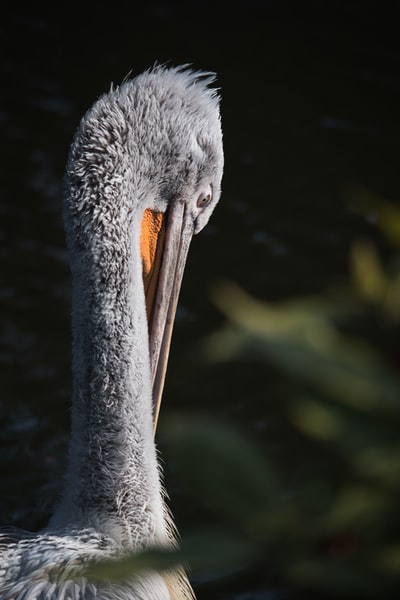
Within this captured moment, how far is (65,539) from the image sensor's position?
2.80 m

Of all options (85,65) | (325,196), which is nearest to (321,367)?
(325,196)

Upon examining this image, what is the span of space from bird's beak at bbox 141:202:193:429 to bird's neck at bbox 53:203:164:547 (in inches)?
13.2

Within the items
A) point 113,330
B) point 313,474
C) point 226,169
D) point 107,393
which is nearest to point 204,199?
point 113,330

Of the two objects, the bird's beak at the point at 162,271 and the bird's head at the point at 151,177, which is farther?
the bird's beak at the point at 162,271

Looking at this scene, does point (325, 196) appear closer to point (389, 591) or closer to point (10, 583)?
point (10, 583)

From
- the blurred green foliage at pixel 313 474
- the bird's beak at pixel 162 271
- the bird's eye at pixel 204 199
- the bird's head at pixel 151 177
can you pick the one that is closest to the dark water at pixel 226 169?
the bird's beak at pixel 162 271

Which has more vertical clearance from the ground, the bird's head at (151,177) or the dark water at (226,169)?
the dark water at (226,169)

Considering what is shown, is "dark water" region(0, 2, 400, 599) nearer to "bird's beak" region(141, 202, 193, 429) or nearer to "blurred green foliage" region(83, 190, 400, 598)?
"bird's beak" region(141, 202, 193, 429)

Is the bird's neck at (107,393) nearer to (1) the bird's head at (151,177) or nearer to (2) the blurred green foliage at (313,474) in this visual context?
(1) the bird's head at (151,177)

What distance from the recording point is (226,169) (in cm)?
659

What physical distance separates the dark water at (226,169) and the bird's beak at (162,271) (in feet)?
1.78

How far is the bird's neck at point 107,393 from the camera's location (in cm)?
295

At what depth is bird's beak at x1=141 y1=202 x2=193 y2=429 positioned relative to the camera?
3.33 metres

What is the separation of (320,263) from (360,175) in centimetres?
102
